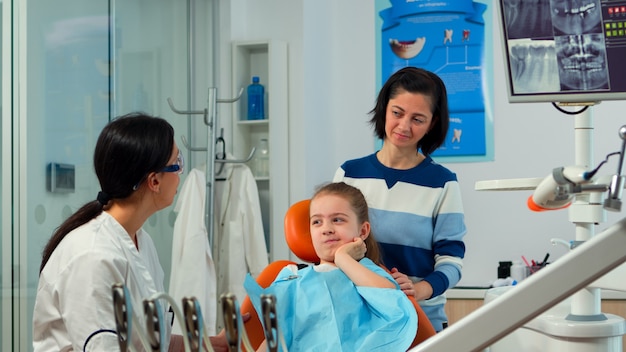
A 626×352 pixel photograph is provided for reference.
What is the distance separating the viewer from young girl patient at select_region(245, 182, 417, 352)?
5.74 feet

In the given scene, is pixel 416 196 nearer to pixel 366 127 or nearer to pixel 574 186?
pixel 574 186

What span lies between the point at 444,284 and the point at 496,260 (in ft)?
7.02

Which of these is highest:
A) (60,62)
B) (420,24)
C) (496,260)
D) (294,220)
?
(420,24)

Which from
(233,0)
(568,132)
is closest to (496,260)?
(568,132)

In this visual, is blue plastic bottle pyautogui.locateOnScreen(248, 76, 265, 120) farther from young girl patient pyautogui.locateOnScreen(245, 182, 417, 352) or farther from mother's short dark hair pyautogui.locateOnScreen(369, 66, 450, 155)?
young girl patient pyautogui.locateOnScreen(245, 182, 417, 352)

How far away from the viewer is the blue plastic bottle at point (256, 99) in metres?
4.30

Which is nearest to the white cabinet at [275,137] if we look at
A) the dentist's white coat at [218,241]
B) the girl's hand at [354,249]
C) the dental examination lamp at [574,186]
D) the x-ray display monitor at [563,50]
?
the dentist's white coat at [218,241]

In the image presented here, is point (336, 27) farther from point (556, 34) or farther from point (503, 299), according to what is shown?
point (503, 299)

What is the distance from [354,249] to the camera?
6.41 feet

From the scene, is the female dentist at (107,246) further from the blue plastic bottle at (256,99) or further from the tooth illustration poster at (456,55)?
the tooth illustration poster at (456,55)

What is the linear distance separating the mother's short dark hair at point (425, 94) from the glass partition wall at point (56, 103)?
1.55 meters

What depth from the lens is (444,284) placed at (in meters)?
2.02

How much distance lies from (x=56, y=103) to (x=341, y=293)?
1846 mm

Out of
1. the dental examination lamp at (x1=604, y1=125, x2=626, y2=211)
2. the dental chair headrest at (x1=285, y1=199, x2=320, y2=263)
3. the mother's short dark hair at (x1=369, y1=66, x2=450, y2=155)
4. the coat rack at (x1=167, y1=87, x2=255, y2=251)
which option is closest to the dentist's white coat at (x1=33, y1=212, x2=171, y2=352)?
the dental chair headrest at (x1=285, y1=199, x2=320, y2=263)
